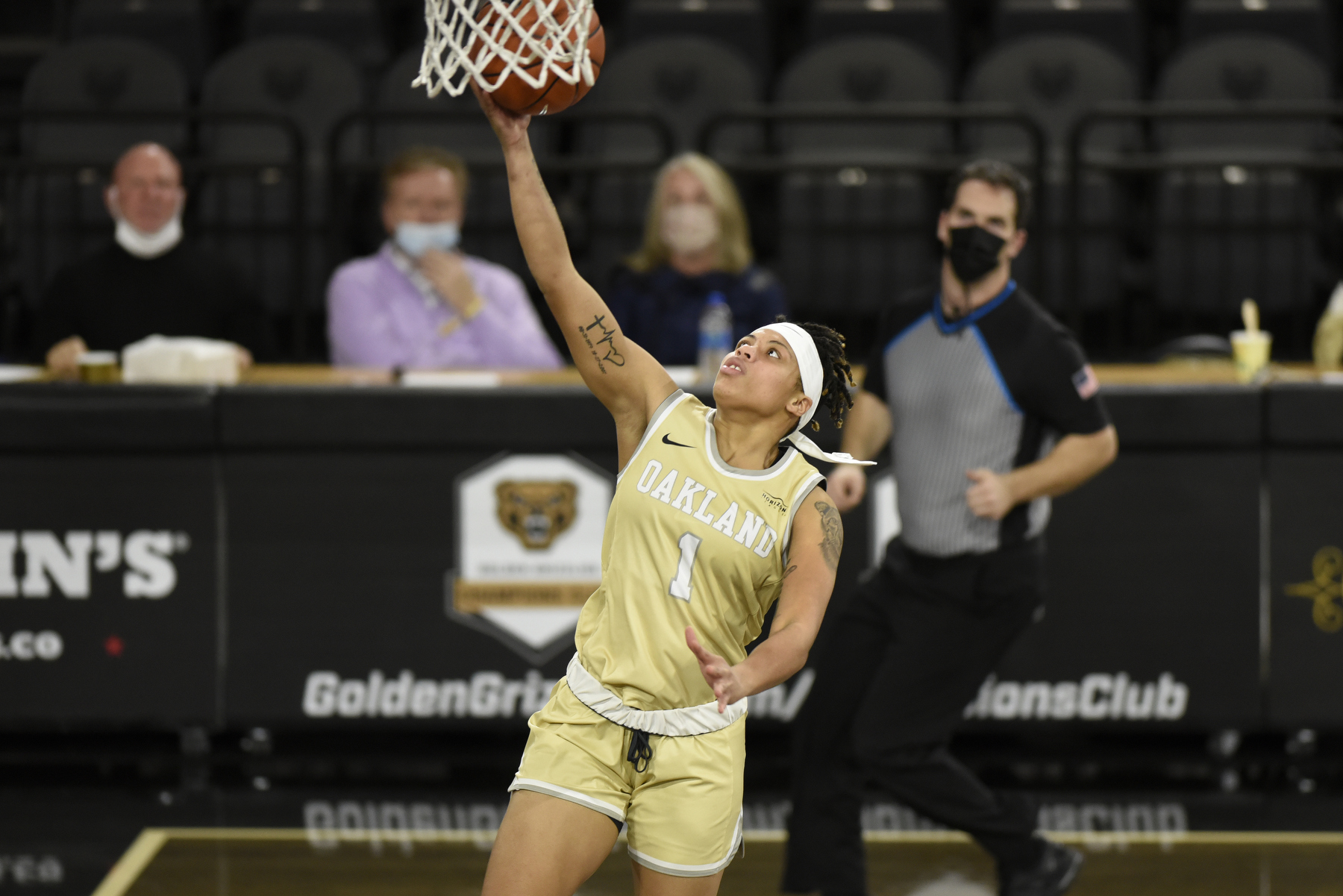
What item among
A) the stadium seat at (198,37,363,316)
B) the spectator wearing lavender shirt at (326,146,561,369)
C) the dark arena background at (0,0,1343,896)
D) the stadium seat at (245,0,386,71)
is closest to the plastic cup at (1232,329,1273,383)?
the dark arena background at (0,0,1343,896)

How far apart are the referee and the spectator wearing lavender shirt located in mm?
2602

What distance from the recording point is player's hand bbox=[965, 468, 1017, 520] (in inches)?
196

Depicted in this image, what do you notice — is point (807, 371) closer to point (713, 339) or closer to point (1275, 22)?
point (713, 339)

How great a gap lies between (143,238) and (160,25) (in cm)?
351

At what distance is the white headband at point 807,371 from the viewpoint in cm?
356

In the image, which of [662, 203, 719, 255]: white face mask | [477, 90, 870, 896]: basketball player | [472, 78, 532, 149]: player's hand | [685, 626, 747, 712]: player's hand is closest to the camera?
[685, 626, 747, 712]: player's hand

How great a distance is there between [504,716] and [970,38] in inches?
258

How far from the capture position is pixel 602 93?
999 cm

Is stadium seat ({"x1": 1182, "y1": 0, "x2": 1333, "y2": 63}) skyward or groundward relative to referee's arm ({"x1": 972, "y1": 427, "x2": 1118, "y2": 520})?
skyward

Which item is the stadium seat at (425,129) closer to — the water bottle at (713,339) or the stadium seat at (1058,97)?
the stadium seat at (1058,97)

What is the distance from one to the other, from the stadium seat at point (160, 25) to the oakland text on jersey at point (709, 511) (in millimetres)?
8033

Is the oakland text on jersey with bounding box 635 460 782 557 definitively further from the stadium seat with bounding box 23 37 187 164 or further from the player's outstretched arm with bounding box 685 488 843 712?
the stadium seat with bounding box 23 37 187 164

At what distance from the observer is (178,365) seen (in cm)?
677

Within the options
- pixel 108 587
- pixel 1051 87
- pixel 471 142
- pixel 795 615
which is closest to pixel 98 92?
pixel 471 142
